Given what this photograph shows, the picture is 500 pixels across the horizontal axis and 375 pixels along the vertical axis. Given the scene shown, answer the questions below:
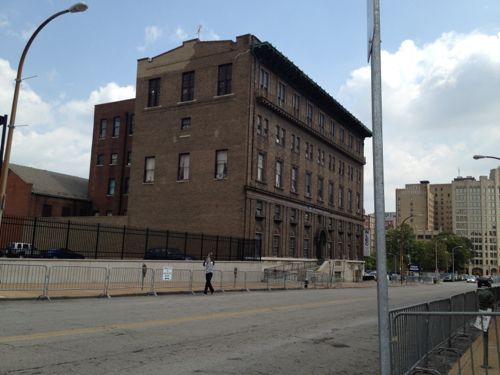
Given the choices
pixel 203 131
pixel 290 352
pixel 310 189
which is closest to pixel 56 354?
pixel 290 352

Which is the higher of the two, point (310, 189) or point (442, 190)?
point (442, 190)

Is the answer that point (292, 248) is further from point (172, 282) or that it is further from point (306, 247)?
point (172, 282)

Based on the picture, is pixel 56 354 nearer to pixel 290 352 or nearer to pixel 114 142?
pixel 290 352

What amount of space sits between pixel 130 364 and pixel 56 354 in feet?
4.66

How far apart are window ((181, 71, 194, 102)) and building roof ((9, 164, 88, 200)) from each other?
20.4m

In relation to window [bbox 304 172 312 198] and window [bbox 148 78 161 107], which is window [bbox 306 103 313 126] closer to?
window [bbox 304 172 312 198]

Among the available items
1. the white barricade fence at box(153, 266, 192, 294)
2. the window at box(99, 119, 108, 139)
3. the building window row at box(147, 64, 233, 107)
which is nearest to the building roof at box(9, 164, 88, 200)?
the window at box(99, 119, 108, 139)

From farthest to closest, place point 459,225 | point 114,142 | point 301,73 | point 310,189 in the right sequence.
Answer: point 459,225 → point 114,142 → point 310,189 → point 301,73

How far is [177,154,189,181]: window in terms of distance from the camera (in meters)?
45.9

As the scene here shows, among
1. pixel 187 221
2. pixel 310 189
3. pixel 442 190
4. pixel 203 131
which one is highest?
pixel 442 190

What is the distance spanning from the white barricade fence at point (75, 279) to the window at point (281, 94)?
28.5 meters

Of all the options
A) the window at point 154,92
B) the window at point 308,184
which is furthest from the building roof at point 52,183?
the window at point 308,184

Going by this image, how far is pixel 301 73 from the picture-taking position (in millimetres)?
48594

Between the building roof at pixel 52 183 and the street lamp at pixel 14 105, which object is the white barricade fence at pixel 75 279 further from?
the building roof at pixel 52 183
